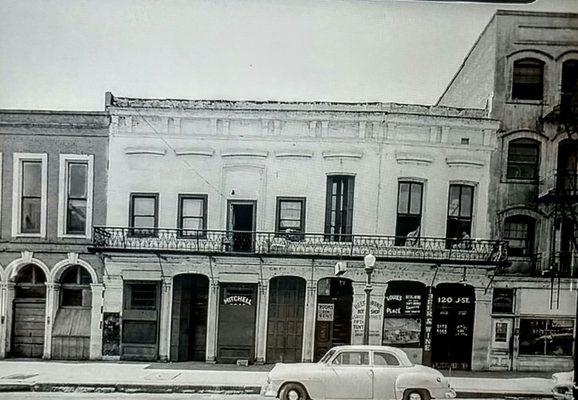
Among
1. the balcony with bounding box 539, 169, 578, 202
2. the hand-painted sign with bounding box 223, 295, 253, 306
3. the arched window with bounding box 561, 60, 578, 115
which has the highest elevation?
the arched window with bounding box 561, 60, 578, 115

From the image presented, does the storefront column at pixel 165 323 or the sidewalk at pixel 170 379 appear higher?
the storefront column at pixel 165 323

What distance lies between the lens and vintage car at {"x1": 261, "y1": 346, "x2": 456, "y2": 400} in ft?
9.27

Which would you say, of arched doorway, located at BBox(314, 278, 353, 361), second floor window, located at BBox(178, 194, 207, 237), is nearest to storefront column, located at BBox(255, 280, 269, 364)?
arched doorway, located at BBox(314, 278, 353, 361)

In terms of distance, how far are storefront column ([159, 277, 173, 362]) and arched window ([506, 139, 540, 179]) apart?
2.52 meters

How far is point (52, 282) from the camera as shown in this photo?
299cm

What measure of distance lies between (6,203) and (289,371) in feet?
7.57

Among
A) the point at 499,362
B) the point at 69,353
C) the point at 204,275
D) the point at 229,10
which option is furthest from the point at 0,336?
the point at 499,362

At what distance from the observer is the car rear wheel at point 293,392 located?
114 inches

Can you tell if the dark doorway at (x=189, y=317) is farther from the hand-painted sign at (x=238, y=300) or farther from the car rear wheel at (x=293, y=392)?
the car rear wheel at (x=293, y=392)

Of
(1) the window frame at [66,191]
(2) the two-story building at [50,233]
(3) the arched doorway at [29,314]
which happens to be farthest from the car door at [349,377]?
(3) the arched doorway at [29,314]

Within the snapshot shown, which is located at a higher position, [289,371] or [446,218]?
[446,218]

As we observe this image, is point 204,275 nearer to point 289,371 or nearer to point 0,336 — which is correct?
point 289,371

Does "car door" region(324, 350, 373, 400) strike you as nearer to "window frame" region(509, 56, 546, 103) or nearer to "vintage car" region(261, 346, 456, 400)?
"vintage car" region(261, 346, 456, 400)

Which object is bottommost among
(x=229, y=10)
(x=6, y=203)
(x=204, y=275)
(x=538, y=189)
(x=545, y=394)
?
(x=545, y=394)
